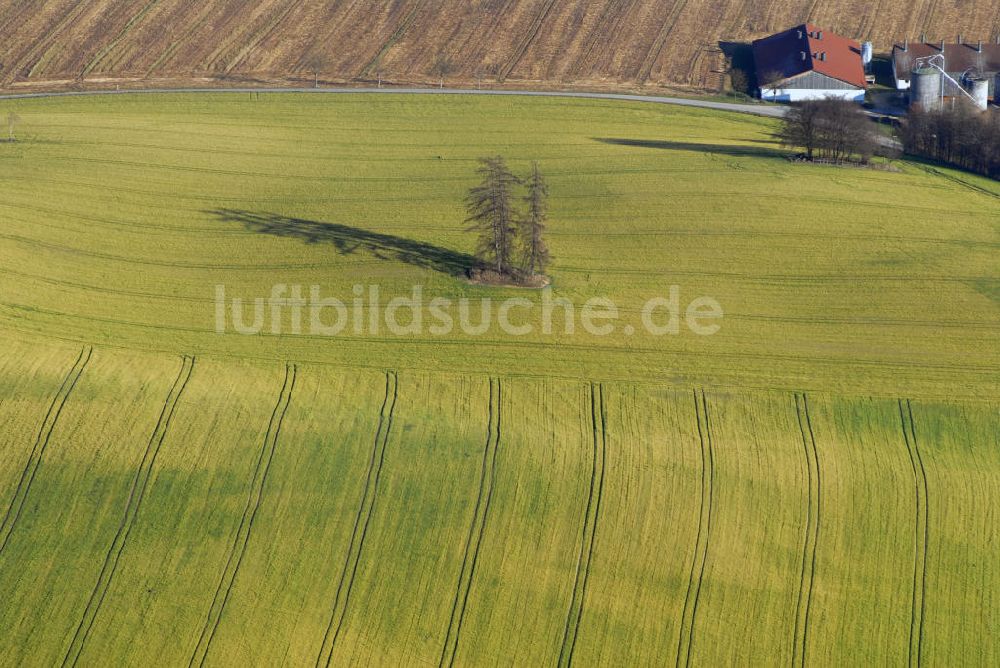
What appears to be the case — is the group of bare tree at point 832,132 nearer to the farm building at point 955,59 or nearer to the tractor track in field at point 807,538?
the farm building at point 955,59

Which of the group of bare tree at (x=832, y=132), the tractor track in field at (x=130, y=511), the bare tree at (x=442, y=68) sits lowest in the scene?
the tractor track in field at (x=130, y=511)

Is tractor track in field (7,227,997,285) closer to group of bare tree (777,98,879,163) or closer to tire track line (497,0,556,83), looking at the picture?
group of bare tree (777,98,879,163)

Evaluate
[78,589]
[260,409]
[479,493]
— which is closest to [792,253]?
[479,493]

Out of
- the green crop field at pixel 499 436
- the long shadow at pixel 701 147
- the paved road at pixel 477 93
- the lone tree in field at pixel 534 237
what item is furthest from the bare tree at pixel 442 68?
the lone tree in field at pixel 534 237

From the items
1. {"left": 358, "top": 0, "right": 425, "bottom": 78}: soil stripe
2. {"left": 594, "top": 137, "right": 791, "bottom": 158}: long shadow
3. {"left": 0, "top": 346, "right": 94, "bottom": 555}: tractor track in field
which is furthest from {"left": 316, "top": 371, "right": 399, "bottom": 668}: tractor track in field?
{"left": 358, "top": 0, "right": 425, "bottom": 78}: soil stripe

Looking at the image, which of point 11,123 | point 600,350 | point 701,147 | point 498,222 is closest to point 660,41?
point 701,147
